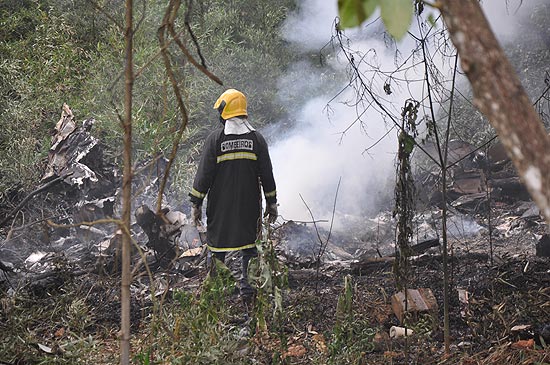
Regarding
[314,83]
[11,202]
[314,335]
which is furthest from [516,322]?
[314,83]

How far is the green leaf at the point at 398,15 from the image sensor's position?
1026 millimetres

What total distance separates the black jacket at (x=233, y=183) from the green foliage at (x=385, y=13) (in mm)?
4487

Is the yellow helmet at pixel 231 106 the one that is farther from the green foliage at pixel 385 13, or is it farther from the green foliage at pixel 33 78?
the green foliage at pixel 385 13

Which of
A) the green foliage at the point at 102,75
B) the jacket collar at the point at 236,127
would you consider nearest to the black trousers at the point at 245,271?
the jacket collar at the point at 236,127

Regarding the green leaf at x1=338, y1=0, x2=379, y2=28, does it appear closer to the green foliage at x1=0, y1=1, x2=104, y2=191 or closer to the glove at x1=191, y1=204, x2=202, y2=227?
the glove at x1=191, y1=204, x2=202, y2=227

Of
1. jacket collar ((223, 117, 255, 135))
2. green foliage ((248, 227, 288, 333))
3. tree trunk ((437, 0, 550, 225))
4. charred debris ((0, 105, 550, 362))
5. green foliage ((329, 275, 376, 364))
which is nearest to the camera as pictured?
tree trunk ((437, 0, 550, 225))

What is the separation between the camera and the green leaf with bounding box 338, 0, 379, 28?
3.49 feet

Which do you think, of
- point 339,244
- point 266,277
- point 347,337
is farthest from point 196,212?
point 339,244

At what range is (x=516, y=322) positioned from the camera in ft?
14.1

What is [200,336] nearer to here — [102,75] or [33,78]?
[102,75]

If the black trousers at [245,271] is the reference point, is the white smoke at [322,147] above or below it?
above

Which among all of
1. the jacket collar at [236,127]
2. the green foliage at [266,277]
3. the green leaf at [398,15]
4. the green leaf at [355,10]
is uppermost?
the jacket collar at [236,127]

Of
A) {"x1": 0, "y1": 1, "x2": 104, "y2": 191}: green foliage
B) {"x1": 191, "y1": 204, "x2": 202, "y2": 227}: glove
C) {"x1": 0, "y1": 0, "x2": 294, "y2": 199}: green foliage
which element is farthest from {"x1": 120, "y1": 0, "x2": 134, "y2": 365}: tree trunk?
{"x1": 0, "y1": 1, "x2": 104, "y2": 191}: green foliage

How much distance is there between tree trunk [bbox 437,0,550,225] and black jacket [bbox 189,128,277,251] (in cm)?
454
